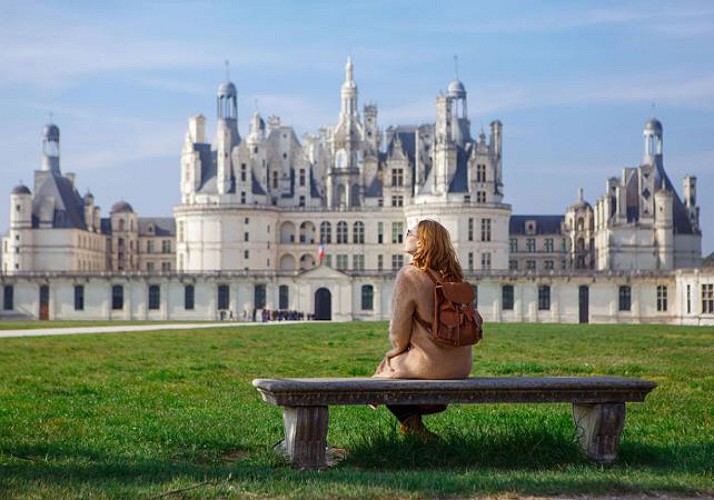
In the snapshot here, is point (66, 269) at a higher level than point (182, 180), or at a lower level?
lower

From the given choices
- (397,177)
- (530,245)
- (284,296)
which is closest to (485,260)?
(397,177)

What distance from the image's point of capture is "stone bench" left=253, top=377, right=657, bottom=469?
10078 mm

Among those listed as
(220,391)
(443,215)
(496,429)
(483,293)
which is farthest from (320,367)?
(443,215)

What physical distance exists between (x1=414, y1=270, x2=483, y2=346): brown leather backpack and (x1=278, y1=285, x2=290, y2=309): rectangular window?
73135mm

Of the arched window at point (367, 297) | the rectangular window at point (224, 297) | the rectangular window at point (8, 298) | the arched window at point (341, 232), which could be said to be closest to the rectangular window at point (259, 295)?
the rectangular window at point (224, 297)

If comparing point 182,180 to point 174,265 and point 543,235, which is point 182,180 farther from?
point 543,235

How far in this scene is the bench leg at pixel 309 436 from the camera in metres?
10.1

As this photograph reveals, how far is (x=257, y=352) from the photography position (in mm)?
28422

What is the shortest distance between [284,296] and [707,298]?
93.0ft

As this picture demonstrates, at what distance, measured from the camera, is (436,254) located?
35.2ft

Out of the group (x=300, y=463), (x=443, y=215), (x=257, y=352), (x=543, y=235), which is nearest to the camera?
(x=300, y=463)

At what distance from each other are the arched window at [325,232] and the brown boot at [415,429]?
8330 cm

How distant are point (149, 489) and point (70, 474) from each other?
0.93 metres

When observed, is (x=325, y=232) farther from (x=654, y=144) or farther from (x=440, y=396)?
(x=440, y=396)
